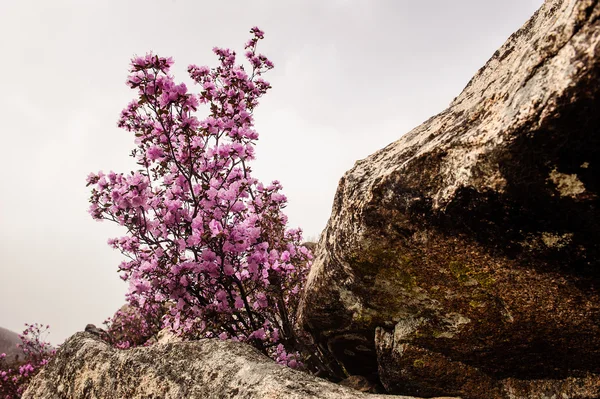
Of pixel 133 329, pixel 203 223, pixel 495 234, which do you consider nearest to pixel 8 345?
pixel 133 329

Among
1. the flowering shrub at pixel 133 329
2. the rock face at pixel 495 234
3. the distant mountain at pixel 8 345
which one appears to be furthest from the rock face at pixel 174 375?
the distant mountain at pixel 8 345

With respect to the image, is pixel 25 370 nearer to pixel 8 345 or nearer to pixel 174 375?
pixel 174 375

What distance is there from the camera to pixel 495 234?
1993 mm

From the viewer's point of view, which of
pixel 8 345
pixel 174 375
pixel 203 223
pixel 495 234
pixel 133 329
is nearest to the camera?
pixel 495 234

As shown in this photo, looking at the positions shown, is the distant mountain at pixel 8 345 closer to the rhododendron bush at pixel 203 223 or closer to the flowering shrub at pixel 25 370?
the flowering shrub at pixel 25 370

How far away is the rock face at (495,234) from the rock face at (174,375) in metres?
0.67

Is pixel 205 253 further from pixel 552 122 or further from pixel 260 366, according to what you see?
pixel 552 122

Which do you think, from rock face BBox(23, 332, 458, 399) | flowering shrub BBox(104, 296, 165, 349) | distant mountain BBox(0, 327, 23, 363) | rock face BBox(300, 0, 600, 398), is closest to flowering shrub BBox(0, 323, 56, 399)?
flowering shrub BBox(104, 296, 165, 349)

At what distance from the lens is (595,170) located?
153 cm

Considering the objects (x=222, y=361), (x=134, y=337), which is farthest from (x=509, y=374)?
(x=134, y=337)

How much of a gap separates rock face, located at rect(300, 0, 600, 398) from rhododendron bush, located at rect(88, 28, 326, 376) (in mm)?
1902

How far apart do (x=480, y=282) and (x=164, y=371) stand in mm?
2739

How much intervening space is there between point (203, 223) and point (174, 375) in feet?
6.66

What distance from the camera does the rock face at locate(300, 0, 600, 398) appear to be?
1.56 meters
